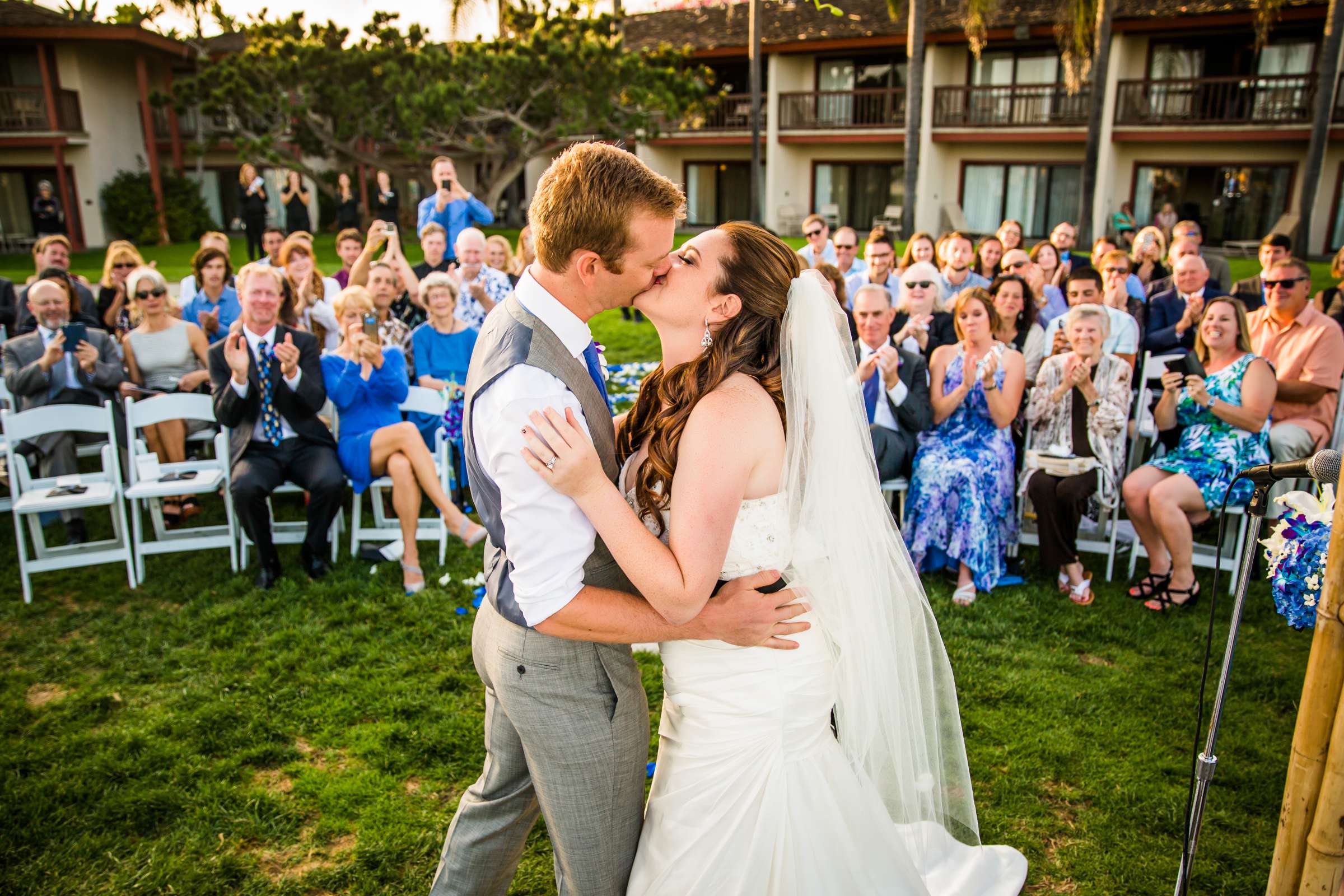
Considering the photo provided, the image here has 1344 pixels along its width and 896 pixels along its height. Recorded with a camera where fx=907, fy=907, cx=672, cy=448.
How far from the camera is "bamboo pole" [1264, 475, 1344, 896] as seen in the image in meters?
2.08

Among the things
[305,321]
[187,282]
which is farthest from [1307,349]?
[187,282]

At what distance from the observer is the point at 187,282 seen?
8.45m

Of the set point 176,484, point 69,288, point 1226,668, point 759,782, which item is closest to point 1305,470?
point 1226,668

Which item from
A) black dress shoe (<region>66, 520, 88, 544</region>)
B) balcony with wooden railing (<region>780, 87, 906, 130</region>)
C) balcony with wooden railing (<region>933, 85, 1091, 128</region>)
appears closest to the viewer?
black dress shoe (<region>66, 520, 88, 544</region>)

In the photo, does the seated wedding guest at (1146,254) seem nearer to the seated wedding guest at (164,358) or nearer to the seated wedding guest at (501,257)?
the seated wedding guest at (501,257)

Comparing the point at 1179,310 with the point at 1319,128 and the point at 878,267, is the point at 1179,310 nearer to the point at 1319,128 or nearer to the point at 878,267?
the point at 878,267

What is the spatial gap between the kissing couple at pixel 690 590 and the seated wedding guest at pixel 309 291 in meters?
5.39

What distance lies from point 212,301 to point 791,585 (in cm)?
715

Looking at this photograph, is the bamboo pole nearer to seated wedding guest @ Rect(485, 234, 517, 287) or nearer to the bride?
the bride

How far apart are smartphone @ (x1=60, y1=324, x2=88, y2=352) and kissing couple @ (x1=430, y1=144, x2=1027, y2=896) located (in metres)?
5.60

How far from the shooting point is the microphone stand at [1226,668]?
2.38m

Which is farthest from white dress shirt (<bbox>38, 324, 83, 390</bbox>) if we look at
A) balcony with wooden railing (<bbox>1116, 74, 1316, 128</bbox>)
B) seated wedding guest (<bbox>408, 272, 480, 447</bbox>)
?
balcony with wooden railing (<bbox>1116, 74, 1316, 128</bbox>)

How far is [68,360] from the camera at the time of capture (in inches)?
258

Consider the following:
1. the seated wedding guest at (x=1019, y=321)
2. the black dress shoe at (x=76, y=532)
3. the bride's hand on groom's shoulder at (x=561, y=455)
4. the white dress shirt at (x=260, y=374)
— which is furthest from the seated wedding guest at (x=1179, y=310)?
the black dress shoe at (x=76, y=532)
